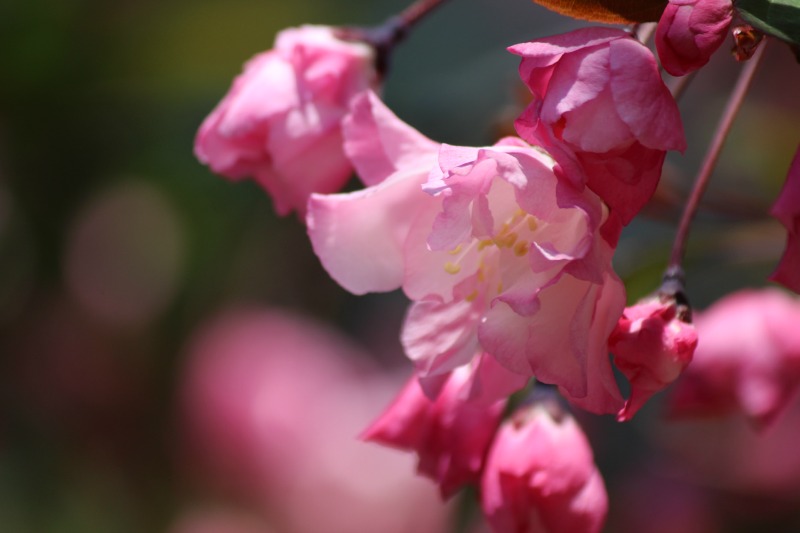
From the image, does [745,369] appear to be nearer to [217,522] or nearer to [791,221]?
[791,221]

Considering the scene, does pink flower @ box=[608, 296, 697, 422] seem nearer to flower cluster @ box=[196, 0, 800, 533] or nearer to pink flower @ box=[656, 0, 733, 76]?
flower cluster @ box=[196, 0, 800, 533]

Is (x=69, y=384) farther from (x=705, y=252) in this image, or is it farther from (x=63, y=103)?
(x=705, y=252)

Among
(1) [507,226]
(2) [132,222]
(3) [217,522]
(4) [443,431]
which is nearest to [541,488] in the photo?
(4) [443,431]

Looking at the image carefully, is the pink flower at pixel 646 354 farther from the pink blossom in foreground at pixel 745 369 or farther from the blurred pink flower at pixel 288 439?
the blurred pink flower at pixel 288 439

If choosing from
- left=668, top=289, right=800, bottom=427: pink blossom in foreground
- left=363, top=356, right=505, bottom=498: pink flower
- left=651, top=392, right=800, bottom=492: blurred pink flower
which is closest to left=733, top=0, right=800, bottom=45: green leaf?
left=363, top=356, right=505, bottom=498: pink flower

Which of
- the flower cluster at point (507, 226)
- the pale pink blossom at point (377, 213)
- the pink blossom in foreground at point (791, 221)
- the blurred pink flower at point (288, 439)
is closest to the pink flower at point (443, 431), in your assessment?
the flower cluster at point (507, 226)

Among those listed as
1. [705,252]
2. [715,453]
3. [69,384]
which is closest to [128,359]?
[69,384]
